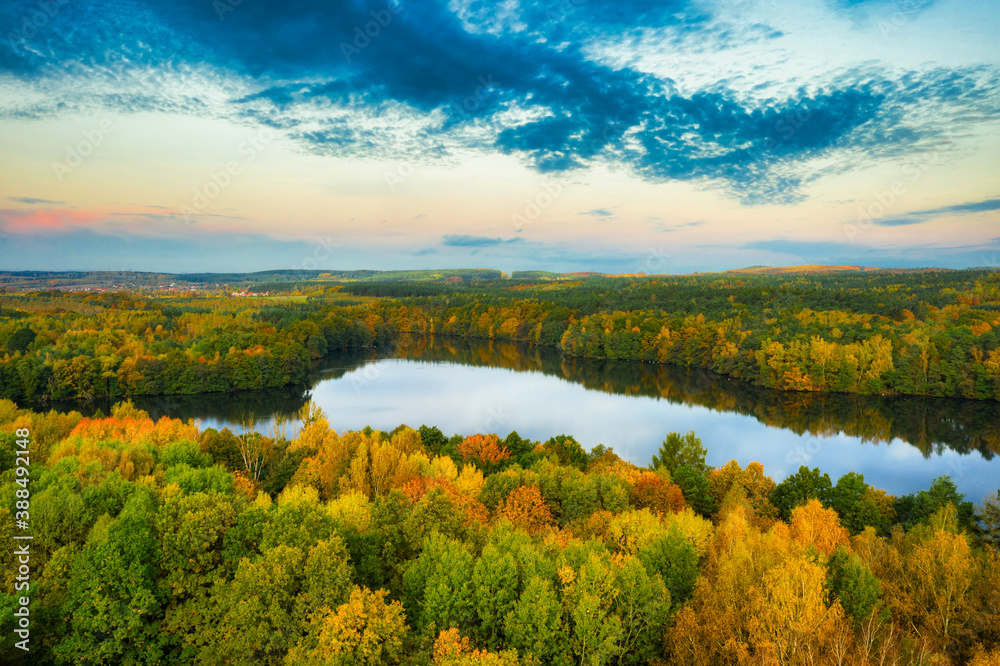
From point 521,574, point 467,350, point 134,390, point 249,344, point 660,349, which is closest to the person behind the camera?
point 521,574

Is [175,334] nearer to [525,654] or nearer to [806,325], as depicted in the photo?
[525,654]

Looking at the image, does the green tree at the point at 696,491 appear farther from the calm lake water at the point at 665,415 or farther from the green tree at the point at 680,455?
the calm lake water at the point at 665,415

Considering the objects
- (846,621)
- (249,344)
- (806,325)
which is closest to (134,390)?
(249,344)

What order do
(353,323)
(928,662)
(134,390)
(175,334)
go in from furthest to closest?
(353,323), (175,334), (134,390), (928,662)

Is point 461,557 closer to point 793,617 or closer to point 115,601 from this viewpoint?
point 793,617

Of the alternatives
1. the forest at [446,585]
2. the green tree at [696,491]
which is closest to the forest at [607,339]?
the green tree at [696,491]

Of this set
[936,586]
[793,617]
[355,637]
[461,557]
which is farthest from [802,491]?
[355,637]

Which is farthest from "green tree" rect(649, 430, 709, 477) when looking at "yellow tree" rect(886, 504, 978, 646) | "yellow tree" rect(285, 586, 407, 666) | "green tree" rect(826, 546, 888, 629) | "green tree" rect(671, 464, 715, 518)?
"yellow tree" rect(285, 586, 407, 666)
